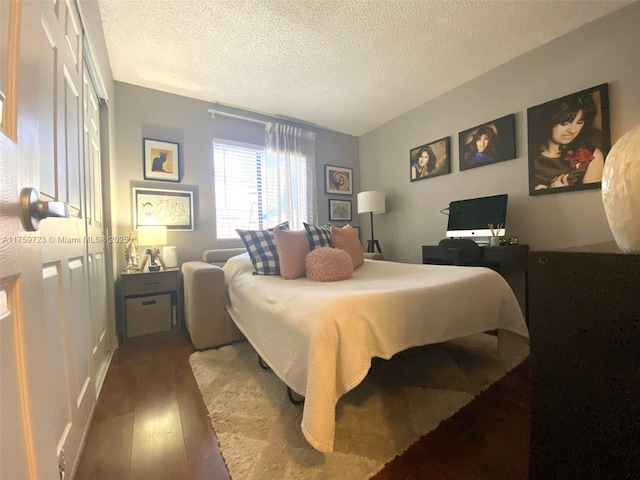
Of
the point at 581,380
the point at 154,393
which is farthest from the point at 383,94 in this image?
the point at 154,393

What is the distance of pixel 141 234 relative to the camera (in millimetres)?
2416

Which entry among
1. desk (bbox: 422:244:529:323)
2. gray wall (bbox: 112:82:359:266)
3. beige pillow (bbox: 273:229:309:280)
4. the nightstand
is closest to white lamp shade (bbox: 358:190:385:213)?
desk (bbox: 422:244:529:323)

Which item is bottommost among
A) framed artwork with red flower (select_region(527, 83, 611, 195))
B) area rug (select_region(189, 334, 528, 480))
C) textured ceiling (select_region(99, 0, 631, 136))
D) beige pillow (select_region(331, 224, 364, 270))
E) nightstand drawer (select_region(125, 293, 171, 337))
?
area rug (select_region(189, 334, 528, 480))

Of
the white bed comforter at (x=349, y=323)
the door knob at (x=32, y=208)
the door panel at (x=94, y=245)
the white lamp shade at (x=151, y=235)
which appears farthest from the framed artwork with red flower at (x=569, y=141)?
the white lamp shade at (x=151, y=235)

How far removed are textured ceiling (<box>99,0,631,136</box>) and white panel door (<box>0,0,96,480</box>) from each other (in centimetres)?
92

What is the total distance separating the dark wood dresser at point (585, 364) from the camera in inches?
15.9

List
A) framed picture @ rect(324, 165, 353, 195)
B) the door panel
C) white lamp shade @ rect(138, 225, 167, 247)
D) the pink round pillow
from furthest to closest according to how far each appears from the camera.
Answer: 1. framed picture @ rect(324, 165, 353, 195)
2. white lamp shade @ rect(138, 225, 167, 247)
3. the pink round pillow
4. the door panel

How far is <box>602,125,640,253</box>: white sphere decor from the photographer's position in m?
0.43

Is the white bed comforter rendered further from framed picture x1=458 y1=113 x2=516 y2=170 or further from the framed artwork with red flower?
framed picture x1=458 y1=113 x2=516 y2=170

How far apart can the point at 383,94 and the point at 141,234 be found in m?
3.10

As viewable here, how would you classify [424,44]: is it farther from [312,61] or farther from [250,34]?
A: [250,34]

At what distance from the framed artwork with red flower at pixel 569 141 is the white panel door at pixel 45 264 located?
10.5 ft

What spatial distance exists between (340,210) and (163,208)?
8.05 ft

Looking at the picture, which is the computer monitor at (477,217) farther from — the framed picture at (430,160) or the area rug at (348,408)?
the area rug at (348,408)
